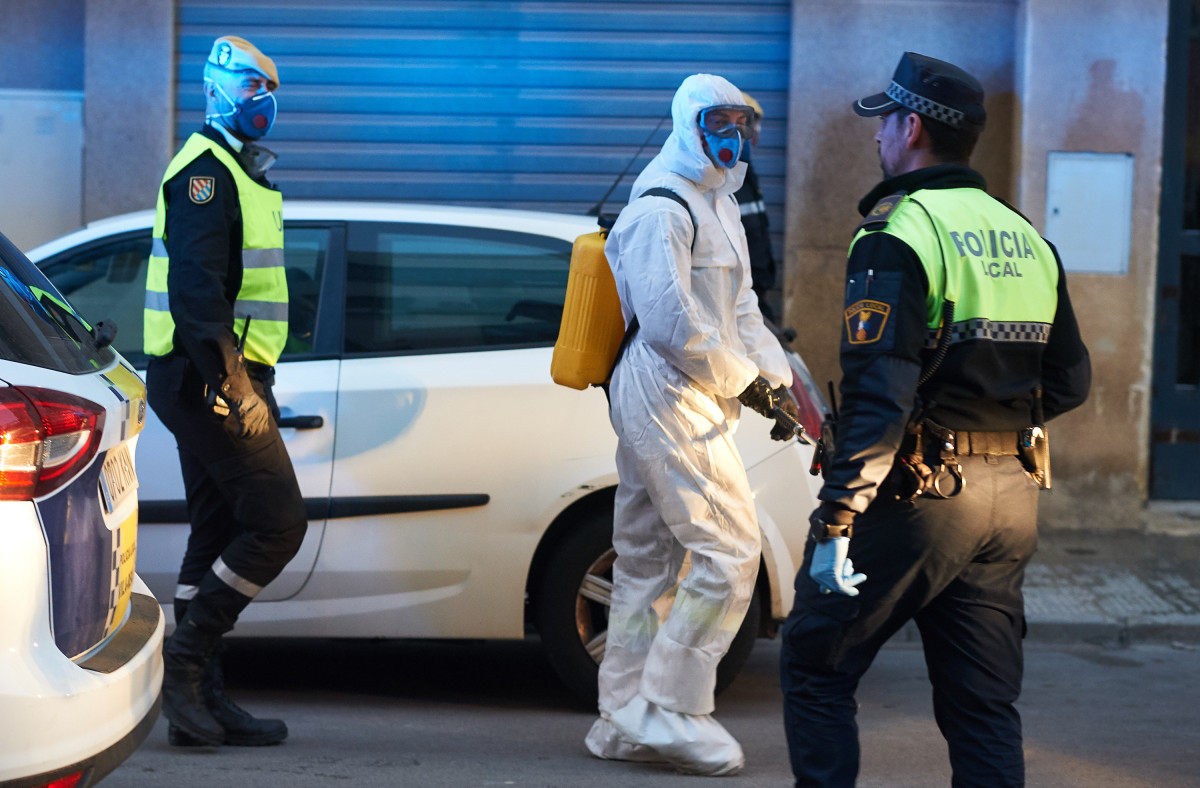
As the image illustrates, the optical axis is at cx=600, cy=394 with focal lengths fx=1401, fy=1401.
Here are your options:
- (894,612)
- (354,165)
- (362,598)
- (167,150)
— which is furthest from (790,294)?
(894,612)

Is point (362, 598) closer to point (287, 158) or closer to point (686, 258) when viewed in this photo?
point (686, 258)

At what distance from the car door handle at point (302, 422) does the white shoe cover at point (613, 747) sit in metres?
1.31

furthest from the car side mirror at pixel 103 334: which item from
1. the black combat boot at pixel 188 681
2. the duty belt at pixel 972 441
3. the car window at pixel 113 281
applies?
the duty belt at pixel 972 441

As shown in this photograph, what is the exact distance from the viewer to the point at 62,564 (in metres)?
2.54

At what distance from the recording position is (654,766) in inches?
160

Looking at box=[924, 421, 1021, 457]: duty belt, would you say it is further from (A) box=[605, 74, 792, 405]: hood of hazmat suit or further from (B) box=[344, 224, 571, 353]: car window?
(B) box=[344, 224, 571, 353]: car window

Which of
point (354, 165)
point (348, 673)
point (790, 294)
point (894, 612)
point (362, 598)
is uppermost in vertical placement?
point (354, 165)

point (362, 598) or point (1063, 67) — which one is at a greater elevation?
point (1063, 67)

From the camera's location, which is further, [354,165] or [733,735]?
[354,165]

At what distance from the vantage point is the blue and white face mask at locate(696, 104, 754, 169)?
12.9 ft

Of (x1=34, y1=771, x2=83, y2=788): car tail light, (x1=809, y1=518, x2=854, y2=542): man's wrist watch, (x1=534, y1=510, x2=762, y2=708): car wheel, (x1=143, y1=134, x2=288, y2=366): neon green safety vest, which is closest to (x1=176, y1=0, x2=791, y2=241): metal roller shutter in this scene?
(x1=534, y1=510, x2=762, y2=708): car wheel

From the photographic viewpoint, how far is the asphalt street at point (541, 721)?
13.0 ft

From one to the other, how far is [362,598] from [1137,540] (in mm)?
4982

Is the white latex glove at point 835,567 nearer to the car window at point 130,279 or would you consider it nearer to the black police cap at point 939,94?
the black police cap at point 939,94
